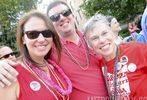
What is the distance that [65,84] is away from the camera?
3.51m

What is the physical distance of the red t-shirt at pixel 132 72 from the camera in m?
3.54

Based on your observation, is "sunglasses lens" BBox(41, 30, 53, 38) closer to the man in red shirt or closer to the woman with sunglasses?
the woman with sunglasses

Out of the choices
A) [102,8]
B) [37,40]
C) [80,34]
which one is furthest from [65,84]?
[102,8]

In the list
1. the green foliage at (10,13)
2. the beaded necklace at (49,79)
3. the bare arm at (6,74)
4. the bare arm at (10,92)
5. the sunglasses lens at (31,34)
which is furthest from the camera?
the green foliage at (10,13)

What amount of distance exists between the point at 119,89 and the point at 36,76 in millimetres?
895

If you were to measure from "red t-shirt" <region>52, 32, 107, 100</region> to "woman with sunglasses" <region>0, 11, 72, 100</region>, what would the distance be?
165 millimetres

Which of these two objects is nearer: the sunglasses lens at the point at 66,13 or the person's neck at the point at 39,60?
the person's neck at the point at 39,60

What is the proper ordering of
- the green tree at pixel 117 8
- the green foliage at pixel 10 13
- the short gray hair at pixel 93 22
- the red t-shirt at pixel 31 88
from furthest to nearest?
the green foliage at pixel 10 13, the green tree at pixel 117 8, the short gray hair at pixel 93 22, the red t-shirt at pixel 31 88

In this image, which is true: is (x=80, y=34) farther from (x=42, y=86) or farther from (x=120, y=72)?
(x=42, y=86)

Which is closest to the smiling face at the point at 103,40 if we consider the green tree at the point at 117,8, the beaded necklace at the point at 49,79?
the beaded necklace at the point at 49,79

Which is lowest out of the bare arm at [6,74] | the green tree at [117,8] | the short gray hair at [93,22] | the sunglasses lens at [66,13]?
the bare arm at [6,74]

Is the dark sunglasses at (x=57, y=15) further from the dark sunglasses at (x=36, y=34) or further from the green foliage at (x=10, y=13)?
the green foliage at (x=10, y=13)

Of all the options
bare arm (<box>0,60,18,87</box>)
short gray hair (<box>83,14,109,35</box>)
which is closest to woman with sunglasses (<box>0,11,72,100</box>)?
bare arm (<box>0,60,18,87</box>)

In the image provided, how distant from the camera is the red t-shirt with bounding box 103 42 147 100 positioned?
3541mm
